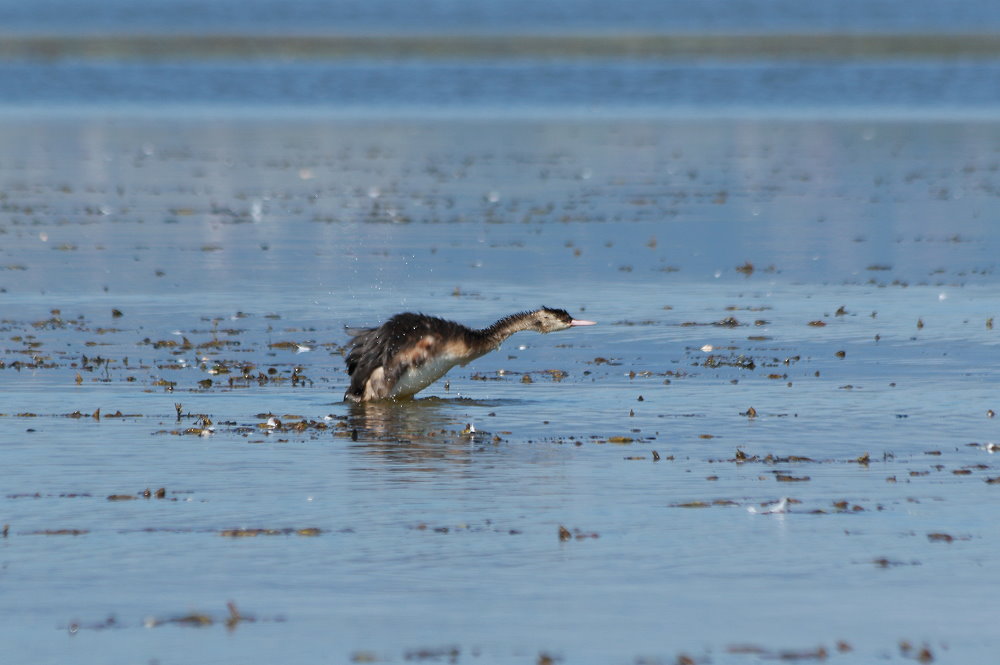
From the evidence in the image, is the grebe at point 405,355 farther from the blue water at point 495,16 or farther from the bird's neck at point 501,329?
the blue water at point 495,16

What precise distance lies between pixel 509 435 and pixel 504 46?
90931mm

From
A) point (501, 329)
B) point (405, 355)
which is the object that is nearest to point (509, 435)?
point (405, 355)

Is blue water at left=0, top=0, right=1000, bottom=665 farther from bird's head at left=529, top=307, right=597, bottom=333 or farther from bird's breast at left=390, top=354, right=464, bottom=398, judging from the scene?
bird's head at left=529, top=307, right=597, bottom=333

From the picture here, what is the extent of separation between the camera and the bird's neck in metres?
16.9

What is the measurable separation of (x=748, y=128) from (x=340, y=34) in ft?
213

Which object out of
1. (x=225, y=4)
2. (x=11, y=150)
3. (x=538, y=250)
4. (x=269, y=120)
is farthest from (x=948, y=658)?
(x=225, y=4)

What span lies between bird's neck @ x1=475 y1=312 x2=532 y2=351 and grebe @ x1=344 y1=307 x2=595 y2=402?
0.05 m

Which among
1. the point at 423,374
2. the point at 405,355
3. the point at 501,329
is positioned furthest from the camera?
the point at 501,329

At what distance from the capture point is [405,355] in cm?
1633

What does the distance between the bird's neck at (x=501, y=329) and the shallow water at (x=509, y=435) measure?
0.45 metres

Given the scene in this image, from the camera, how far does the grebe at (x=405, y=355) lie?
16266 mm

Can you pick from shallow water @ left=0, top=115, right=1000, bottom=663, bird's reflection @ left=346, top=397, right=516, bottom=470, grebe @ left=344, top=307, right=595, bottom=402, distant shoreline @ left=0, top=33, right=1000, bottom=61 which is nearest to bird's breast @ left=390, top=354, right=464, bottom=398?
grebe @ left=344, top=307, right=595, bottom=402

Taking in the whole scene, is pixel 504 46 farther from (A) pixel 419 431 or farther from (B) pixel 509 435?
(B) pixel 509 435

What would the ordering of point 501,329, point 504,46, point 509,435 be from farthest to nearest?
point 504,46, point 501,329, point 509,435
